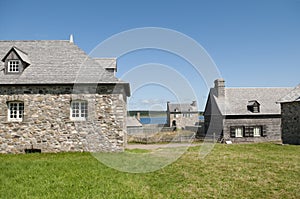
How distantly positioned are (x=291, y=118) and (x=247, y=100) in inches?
218

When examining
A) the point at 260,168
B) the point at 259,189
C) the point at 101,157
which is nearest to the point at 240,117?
the point at 260,168

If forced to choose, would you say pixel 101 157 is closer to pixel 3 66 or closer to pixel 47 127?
pixel 47 127

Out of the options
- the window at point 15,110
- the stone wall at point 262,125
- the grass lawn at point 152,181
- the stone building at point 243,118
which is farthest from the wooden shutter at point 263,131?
the window at point 15,110

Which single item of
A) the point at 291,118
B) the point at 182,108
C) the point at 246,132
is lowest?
the point at 246,132

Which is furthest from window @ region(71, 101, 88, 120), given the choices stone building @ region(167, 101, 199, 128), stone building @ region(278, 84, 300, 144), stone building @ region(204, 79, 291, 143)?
stone building @ region(167, 101, 199, 128)

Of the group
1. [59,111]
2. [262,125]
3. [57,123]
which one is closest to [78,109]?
[59,111]

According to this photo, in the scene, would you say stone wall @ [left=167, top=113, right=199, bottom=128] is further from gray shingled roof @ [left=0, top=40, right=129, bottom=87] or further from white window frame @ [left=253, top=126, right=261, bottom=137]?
gray shingled roof @ [left=0, top=40, right=129, bottom=87]

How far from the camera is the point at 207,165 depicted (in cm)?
1091

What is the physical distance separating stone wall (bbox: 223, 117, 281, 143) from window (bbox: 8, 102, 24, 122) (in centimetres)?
1829

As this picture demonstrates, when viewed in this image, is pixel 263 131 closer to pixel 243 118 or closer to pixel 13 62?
pixel 243 118

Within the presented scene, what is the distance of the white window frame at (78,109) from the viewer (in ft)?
47.3

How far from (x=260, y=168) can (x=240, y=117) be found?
1513 cm

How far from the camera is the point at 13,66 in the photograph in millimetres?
14836

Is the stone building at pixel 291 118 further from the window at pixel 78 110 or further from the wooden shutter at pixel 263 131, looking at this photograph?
the window at pixel 78 110
